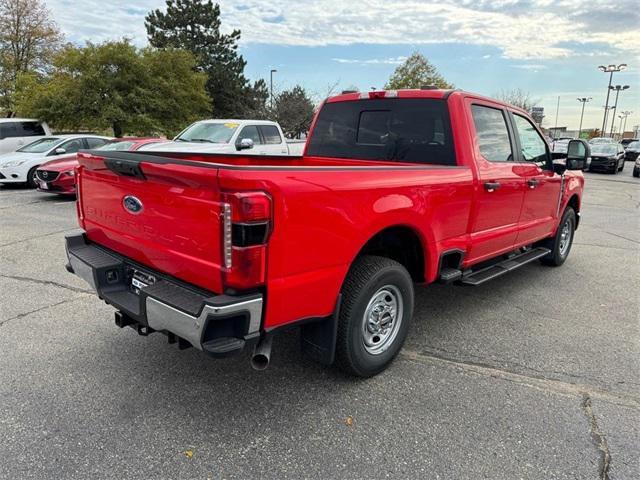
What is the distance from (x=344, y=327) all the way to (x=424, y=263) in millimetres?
950

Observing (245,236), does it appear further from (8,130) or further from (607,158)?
(607,158)

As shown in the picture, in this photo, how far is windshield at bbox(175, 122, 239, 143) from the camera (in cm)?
1115

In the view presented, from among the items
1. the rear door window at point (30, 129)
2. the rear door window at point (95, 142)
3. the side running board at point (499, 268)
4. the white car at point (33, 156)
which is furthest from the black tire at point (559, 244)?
the rear door window at point (30, 129)

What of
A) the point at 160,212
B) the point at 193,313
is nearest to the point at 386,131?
the point at 160,212

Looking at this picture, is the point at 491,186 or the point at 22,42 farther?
the point at 22,42

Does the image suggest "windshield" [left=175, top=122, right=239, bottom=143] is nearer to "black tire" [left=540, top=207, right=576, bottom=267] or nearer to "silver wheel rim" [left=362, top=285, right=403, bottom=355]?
"black tire" [left=540, top=207, right=576, bottom=267]

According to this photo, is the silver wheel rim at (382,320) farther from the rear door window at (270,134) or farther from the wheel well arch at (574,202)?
the rear door window at (270,134)

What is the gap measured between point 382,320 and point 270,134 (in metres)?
9.54

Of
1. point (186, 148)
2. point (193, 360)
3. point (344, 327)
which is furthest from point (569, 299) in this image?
point (186, 148)

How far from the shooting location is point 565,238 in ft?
20.9

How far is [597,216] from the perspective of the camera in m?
10.8

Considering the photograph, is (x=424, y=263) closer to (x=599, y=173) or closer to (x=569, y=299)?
(x=569, y=299)

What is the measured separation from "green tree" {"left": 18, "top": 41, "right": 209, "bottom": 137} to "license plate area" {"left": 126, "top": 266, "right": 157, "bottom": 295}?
1915 cm

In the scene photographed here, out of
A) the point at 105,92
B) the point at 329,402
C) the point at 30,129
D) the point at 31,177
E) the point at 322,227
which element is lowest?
the point at 329,402
